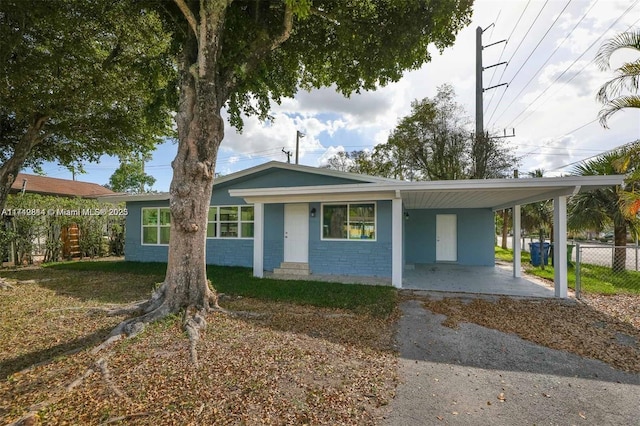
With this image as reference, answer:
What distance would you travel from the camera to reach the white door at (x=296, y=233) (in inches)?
382

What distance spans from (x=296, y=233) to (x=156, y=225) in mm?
6213

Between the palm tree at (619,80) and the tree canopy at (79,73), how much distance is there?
9299 mm

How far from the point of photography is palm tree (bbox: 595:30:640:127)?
5960 millimetres

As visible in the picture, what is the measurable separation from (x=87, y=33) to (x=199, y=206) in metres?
6.39

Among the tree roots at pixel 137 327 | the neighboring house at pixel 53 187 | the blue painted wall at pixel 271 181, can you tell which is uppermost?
the neighboring house at pixel 53 187

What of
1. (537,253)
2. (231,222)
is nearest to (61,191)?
(231,222)

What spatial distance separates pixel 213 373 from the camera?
318 cm

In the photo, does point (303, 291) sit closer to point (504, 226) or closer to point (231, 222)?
point (231, 222)

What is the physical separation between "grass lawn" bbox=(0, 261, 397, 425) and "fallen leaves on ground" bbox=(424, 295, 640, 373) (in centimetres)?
147

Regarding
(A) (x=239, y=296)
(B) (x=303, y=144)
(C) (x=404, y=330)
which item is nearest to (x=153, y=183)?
(B) (x=303, y=144)

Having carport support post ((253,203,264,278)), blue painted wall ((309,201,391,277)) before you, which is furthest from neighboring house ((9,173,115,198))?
blue painted wall ((309,201,391,277))

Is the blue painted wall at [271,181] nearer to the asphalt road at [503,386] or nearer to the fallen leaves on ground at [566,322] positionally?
the fallen leaves on ground at [566,322]

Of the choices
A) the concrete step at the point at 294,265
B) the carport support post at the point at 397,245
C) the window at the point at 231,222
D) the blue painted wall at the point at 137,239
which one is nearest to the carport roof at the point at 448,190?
the carport support post at the point at 397,245

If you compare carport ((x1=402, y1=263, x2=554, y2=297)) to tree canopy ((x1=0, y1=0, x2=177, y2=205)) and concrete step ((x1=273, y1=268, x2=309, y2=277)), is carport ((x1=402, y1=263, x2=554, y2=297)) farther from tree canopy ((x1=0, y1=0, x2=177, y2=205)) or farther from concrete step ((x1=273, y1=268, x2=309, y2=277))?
tree canopy ((x1=0, y1=0, x2=177, y2=205))
